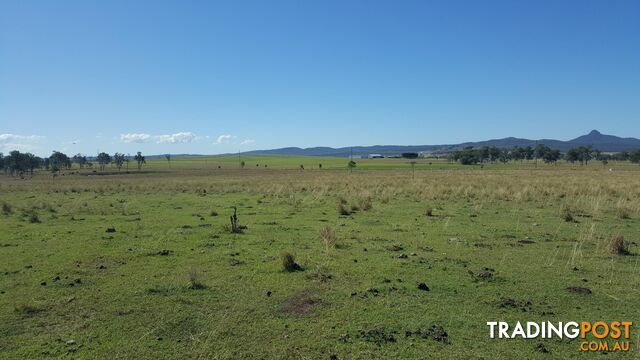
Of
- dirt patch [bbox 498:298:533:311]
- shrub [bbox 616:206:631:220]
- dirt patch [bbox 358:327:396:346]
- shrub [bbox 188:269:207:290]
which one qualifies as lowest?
shrub [bbox 616:206:631:220]

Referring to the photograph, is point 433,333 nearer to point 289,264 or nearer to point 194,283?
point 289,264

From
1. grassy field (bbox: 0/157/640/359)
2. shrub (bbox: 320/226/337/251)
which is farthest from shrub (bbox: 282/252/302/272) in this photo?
shrub (bbox: 320/226/337/251)

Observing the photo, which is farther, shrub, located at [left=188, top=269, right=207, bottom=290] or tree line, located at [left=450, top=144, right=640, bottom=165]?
tree line, located at [left=450, top=144, right=640, bottom=165]

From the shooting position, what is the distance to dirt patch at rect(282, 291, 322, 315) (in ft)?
24.8

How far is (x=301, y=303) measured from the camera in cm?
796

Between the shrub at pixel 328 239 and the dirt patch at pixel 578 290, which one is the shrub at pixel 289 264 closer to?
the shrub at pixel 328 239

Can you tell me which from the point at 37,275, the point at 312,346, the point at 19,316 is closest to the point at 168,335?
the point at 312,346

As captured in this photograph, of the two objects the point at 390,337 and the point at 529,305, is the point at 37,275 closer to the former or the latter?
the point at 390,337

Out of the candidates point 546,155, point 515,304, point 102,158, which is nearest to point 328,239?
point 515,304

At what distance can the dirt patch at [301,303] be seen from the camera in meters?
7.56

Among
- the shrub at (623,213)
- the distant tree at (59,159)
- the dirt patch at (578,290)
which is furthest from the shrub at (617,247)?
the distant tree at (59,159)

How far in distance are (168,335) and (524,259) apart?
30.1ft

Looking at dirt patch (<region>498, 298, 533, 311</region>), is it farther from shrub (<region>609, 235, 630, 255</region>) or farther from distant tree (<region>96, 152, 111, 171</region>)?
distant tree (<region>96, 152, 111, 171</region>)

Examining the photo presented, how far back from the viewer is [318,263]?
35.7 feet
